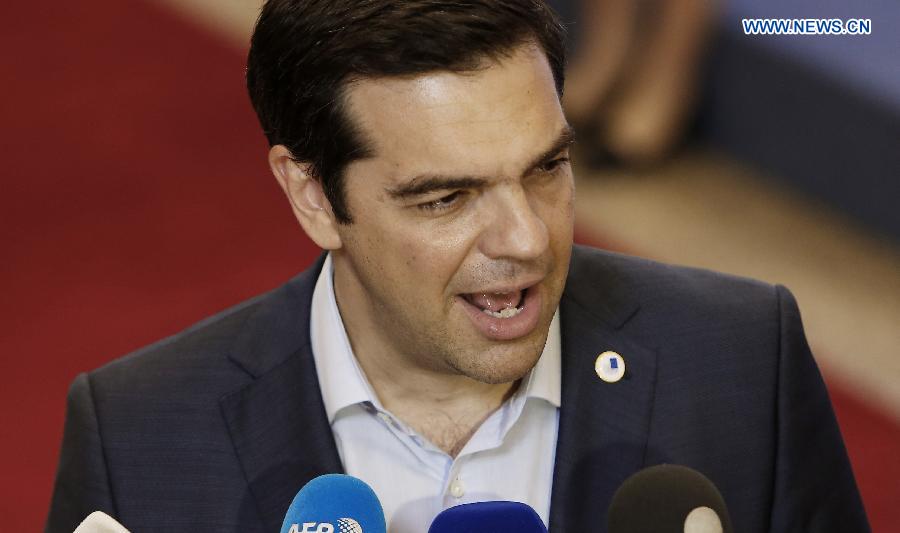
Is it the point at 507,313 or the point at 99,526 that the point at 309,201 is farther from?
the point at 99,526

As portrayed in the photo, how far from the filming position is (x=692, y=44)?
4.53m

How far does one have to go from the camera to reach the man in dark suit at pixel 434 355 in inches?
71.4

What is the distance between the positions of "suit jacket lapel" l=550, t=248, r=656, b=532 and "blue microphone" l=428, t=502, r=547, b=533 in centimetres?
44

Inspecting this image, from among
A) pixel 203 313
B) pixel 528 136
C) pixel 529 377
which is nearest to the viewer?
pixel 528 136

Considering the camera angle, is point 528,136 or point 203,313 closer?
point 528,136

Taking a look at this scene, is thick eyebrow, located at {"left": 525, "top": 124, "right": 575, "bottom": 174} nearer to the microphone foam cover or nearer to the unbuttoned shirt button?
the unbuttoned shirt button

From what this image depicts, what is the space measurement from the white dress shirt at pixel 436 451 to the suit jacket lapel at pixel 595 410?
37 millimetres

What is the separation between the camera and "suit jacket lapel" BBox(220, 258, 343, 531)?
2021 millimetres

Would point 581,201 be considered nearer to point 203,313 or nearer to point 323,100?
point 203,313

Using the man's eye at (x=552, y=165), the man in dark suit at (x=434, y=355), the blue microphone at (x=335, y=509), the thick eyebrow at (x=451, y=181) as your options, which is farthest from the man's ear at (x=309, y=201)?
the blue microphone at (x=335, y=509)

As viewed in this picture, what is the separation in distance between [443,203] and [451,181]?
2.4 inches

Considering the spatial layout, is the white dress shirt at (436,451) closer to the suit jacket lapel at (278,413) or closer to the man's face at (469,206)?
the suit jacket lapel at (278,413)

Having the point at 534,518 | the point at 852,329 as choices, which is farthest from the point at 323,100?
the point at 852,329

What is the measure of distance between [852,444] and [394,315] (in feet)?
7.11
